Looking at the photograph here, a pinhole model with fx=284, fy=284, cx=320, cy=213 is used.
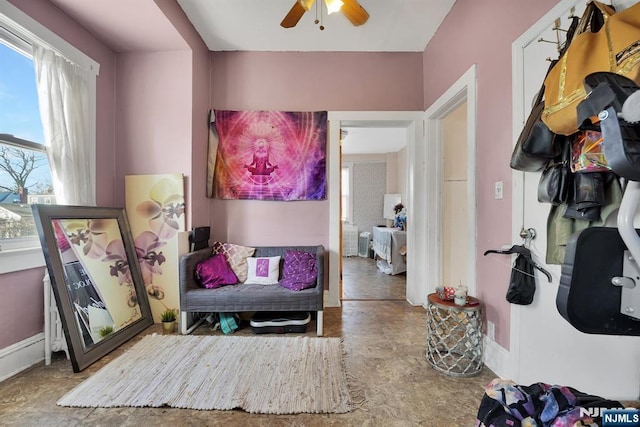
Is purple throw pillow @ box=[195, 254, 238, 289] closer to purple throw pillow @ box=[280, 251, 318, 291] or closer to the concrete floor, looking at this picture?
purple throw pillow @ box=[280, 251, 318, 291]

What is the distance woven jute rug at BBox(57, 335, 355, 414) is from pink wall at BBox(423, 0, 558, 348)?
3.74 feet

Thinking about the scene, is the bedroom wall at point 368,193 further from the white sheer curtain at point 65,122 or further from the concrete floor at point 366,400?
the white sheer curtain at point 65,122

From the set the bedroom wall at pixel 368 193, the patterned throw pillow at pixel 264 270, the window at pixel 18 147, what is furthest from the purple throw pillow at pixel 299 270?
the bedroom wall at pixel 368 193

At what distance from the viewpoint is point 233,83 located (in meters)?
3.12

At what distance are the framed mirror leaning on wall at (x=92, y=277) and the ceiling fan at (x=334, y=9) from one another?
2.16 meters

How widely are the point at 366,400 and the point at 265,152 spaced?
2.42 m

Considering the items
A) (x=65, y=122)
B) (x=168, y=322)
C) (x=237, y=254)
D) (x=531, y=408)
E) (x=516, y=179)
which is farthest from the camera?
(x=237, y=254)

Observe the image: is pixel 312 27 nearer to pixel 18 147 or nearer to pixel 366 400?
pixel 18 147

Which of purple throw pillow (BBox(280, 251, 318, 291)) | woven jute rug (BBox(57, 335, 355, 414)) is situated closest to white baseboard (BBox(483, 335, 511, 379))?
woven jute rug (BBox(57, 335, 355, 414))

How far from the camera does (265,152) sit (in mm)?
3078

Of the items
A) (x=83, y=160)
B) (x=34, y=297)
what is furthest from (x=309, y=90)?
(x=34, y=297)

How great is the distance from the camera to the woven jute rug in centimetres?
157

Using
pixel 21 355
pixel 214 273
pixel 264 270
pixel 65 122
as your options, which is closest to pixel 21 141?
pixel 65 122

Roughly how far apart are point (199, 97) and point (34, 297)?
213cm
